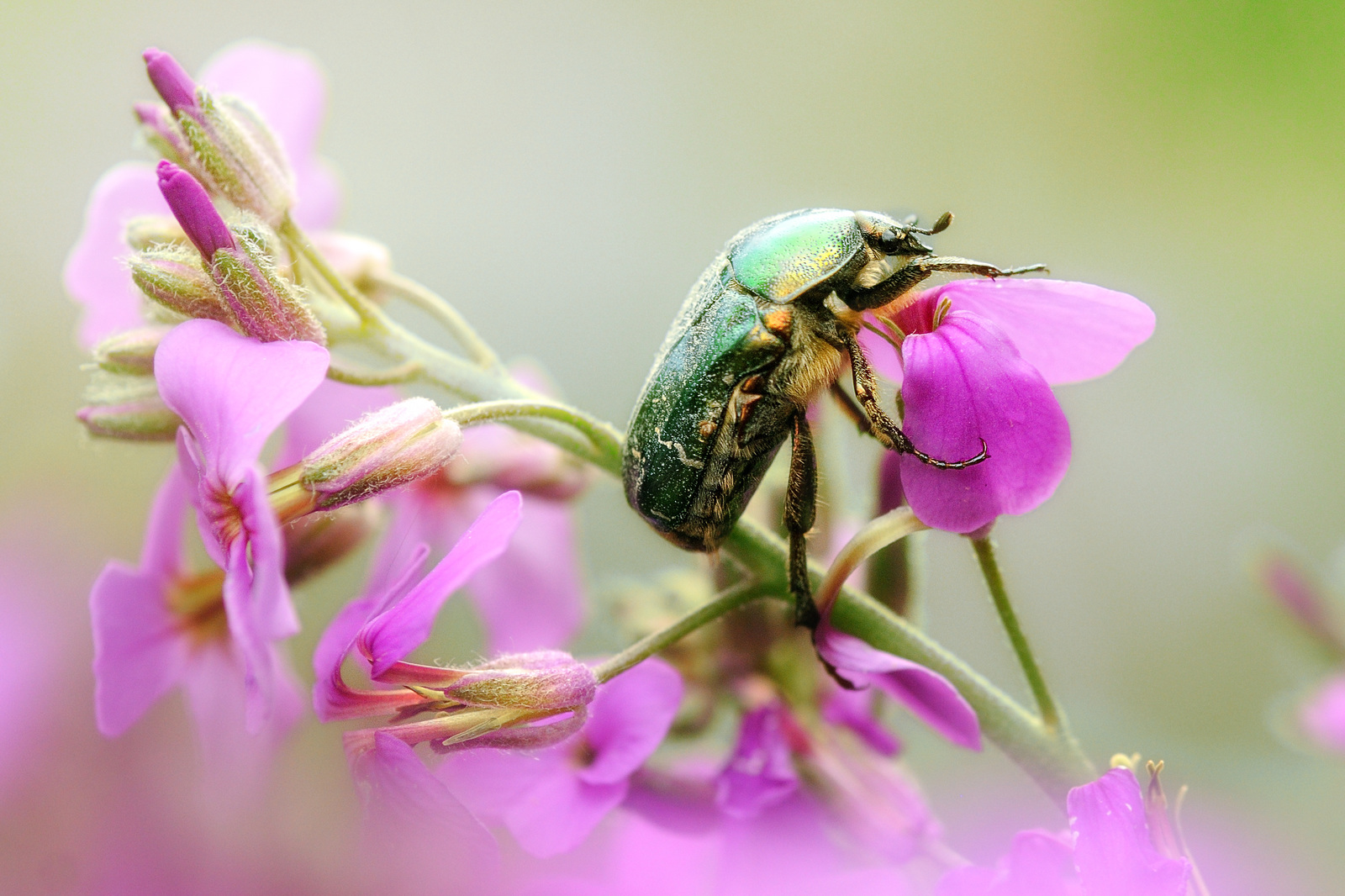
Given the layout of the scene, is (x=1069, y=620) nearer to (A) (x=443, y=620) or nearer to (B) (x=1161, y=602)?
(B) (x=1161, y=602)

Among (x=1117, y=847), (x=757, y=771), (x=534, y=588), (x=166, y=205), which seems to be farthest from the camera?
(x=534, y=588)

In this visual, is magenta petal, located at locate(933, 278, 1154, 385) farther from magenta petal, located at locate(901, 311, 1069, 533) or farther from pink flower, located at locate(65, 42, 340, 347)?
pink flower, located at locate(65, 42, 340, 347)

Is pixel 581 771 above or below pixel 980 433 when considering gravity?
below

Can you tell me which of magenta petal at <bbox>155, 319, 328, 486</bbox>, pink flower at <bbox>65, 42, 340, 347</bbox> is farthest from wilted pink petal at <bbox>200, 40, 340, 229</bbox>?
magenta petal at <bbox>155, 319, 328, 486</bbox>

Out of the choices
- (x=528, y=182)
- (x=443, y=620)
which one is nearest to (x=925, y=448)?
(x=443, y=620)

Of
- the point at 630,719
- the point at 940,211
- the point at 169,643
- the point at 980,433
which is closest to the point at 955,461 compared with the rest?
the point at 980,433

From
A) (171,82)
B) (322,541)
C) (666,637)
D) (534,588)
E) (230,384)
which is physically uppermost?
(171,82)

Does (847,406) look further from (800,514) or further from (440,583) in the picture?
(440,583)

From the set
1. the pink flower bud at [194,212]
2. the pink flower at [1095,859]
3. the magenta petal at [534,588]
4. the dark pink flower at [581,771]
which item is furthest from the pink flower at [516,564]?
the pink flower at [1095,859]
